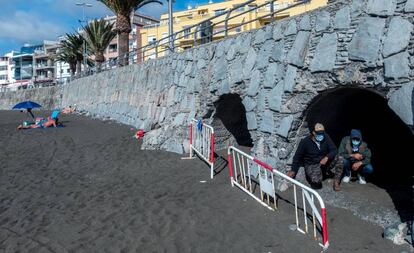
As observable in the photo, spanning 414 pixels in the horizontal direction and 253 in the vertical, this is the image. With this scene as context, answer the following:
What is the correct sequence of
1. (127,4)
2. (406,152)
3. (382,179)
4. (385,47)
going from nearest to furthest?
(385,47) → (382,179) → (406,152) → (127,4)

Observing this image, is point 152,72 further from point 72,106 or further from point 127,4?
point 72,106

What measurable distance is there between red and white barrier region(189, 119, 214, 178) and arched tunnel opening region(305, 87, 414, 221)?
2578 mm

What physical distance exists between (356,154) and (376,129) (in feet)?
9.13

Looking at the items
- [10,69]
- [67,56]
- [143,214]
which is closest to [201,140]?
[143,214]

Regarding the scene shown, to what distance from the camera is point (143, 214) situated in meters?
6.14

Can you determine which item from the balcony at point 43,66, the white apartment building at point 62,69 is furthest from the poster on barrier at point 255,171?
the balcony at point 43,66

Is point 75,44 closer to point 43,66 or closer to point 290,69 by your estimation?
point 290,69

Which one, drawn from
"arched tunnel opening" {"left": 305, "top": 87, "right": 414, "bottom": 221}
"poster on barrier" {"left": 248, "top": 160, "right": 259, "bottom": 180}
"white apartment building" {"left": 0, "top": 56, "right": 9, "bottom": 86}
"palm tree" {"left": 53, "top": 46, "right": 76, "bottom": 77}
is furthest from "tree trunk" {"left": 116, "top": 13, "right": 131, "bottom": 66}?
"white apartment building" {"left": 0, "top": 56, "right": 9, "bottom": 86}

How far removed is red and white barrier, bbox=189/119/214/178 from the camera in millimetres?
8934

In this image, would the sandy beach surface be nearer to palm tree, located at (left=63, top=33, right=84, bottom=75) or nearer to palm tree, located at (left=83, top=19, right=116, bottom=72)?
palm tree, located at (left=83, top=19, right=116, bottom=72)

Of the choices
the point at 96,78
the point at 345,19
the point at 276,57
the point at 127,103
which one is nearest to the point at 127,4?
the point at 96,78

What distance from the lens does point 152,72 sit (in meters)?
15.7

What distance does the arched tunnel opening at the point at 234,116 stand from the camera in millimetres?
10508

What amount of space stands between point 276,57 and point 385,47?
8.46 ft
